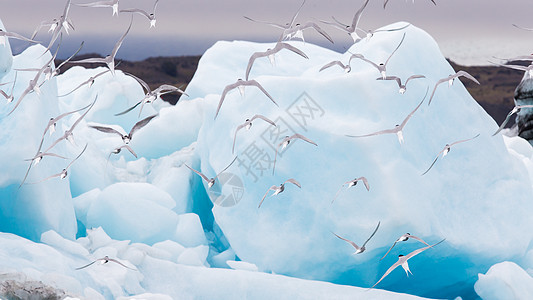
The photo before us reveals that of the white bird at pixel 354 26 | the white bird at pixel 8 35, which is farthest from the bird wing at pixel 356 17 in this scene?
the white bird at pixel 8 35

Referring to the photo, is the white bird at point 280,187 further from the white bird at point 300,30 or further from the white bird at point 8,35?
the white bird at point 8,35

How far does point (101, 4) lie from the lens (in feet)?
25.3

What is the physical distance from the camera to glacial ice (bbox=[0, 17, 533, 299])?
680cm

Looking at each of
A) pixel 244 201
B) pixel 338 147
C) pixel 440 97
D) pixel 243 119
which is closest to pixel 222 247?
pixel 244 201

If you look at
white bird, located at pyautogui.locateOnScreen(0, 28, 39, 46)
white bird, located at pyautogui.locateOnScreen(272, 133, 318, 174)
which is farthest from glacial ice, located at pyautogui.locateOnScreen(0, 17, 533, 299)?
white bird, located at pyautogui.locateOnScreen(0, 28, 39, 46)

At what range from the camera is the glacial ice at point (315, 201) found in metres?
6.80

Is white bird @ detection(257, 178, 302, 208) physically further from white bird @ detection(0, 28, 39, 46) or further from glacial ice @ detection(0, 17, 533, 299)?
white bird @ detection(0, 28, 39, 46)

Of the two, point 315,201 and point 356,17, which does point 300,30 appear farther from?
point 315,201

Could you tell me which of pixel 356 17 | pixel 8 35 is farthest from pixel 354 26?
pixel 8 35

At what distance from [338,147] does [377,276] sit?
1.76 metres

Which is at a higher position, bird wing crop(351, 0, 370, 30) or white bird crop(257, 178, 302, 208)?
bird wing crop(351, 0, 370, 30)

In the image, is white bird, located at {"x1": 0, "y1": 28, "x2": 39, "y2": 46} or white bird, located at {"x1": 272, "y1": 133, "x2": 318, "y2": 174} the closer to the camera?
white bird, located at {"x1": 0, "y1": 28, "x2": 39, "y2": 46}

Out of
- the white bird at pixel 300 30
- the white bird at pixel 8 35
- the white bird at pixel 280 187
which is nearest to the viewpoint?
the white bird at pixel 8 35

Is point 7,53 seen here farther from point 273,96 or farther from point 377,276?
point 377,276
